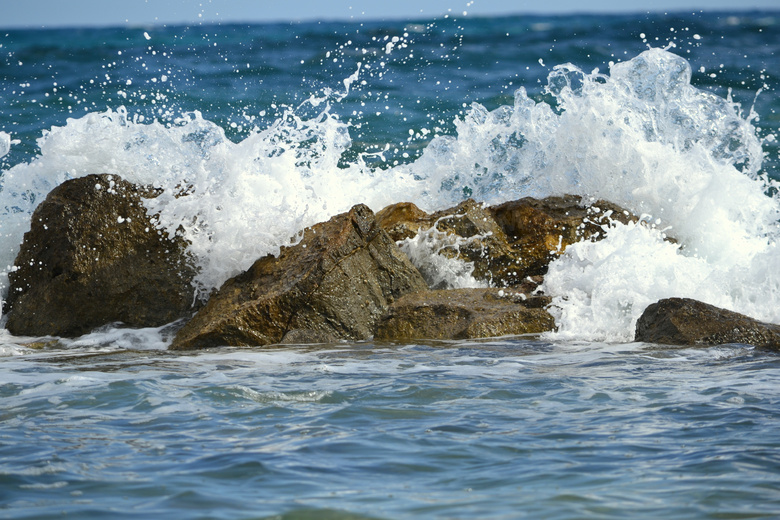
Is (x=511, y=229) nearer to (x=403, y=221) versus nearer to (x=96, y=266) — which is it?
(x=403, y=221)

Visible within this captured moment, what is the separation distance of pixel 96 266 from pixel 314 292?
60.2 inches

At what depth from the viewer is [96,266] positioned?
18.0 ft

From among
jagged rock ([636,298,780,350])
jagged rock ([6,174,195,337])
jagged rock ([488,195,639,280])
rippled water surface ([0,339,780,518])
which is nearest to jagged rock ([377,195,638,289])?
jagged rock ([488,195,639,280])

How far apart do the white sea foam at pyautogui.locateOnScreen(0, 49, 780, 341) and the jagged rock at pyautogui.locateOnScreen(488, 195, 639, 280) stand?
22 cm

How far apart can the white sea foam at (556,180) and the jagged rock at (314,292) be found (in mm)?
257

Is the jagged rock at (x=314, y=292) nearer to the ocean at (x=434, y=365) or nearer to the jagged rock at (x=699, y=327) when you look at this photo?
the ocean at (x=434, y=365)

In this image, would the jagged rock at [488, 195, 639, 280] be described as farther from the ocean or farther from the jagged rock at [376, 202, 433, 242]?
the jagged rock at [376, 202, 433, 242]

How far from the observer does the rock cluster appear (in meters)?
5.06

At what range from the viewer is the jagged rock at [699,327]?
15.1 feet

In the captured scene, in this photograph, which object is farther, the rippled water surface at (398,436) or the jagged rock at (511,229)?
the jagged rock at (511,229)

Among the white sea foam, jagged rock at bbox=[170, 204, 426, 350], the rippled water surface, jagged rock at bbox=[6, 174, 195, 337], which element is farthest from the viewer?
the white sea foam

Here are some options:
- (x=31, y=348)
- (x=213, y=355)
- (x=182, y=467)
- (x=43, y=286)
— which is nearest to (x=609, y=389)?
(x=182, y=467)

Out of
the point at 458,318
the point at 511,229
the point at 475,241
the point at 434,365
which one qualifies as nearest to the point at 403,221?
the point at 475,241

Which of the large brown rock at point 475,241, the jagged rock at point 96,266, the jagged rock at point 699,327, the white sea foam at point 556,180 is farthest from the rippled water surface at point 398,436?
the large brown rock at point 475,241
